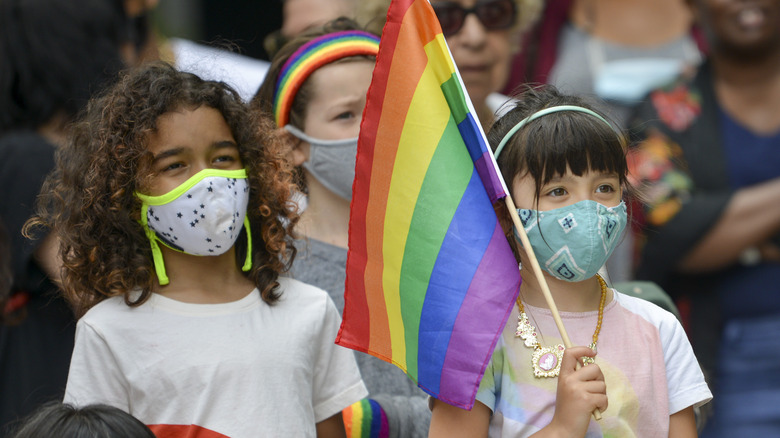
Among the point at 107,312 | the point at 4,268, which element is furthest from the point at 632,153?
the point at 4,268

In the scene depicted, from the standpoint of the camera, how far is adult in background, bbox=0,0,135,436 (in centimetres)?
421

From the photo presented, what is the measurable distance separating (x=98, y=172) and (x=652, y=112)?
2871 millimetres

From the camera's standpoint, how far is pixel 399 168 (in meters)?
3.01

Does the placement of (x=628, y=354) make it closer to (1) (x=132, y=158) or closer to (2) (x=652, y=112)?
(1) (x=132, y=158)

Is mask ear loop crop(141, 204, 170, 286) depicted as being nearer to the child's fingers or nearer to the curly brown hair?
the curly brown hair

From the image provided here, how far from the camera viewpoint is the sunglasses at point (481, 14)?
4.82 metres

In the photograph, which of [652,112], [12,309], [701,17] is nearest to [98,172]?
[12,309]

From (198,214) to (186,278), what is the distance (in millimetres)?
229

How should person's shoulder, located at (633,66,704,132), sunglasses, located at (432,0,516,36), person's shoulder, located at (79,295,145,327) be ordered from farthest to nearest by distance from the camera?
person's shoulder, located at (633,66,704,132), sunglasses, located at (432,0,516,36), person's shoulder, located at (79,295,145,327)

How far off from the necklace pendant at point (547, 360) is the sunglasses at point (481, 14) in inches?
84.5

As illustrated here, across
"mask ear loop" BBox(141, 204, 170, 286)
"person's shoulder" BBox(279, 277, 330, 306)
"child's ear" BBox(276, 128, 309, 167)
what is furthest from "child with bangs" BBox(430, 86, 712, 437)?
"child's ear" BBox(276, 128, 309, 167)

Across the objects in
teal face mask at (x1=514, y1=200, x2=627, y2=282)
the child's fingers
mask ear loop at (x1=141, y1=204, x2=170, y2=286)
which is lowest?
mask ear loop at (x1=141, y1=204, x2=170, y2=286)

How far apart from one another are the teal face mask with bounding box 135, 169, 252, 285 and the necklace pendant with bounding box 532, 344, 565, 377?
37.0 inches

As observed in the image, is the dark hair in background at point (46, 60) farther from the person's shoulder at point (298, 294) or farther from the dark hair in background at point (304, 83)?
the person's shoulder at point (298, 294)
